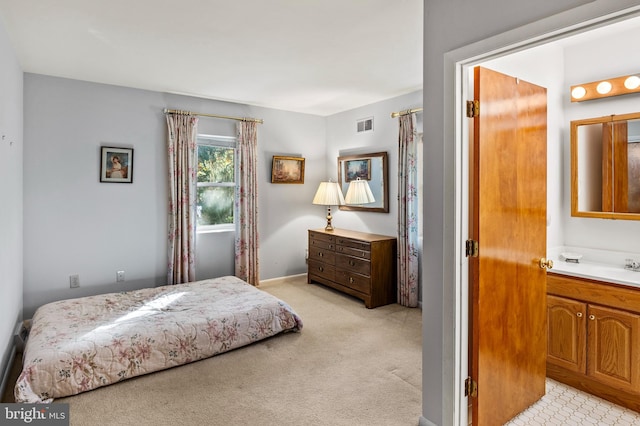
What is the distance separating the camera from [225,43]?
288 centimetres

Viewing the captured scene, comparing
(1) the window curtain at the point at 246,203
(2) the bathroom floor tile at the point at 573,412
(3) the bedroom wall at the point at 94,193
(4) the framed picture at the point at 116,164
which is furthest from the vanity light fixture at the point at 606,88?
(4) the framed picture at the point at 116,164

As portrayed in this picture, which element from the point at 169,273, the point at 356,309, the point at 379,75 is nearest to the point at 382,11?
the point at 379,75

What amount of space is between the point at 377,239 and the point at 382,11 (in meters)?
2.61

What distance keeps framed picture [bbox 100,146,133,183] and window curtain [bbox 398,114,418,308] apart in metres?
3.21

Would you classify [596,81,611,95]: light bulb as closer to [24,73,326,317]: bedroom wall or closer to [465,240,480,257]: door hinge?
[465,240,480,257]: door hinge

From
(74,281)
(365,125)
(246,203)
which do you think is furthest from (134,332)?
(365,125)

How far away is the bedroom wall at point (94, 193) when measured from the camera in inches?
143

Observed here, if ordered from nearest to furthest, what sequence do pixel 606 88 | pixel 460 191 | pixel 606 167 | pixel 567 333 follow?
pixel 460 191, pixel 567 333, pixel 606 88, pixel 606 167

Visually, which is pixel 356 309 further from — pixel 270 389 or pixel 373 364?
pixel 270 389

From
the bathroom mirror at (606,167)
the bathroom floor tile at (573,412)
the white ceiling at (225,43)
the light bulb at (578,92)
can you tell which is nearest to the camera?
the bathroom floor tile at (573,412)

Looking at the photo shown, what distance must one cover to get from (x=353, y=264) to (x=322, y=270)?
0.71 m

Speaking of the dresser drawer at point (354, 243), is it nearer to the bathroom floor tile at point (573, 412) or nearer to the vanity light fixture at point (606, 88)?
the bathroom floor tile at point (573, 412)

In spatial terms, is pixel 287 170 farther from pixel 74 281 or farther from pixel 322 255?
pixel 74 281

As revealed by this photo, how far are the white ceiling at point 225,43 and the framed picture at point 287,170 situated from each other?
46.6 inches
